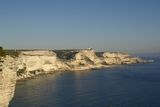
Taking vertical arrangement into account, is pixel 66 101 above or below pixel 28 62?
below

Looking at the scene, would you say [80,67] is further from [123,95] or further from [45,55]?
[123,95]

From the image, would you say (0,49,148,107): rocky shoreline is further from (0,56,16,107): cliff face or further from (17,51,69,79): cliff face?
(0,56,16,107): cliff face

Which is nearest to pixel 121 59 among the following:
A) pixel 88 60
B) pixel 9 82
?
pixel 88 60

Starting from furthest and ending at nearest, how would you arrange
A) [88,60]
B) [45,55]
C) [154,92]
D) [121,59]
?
[121,59] < [88,60] < [45,55] < [154,92]

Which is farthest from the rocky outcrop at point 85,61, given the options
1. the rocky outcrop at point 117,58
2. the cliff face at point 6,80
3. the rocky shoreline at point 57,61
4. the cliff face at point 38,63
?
the cliff face at point 6,80

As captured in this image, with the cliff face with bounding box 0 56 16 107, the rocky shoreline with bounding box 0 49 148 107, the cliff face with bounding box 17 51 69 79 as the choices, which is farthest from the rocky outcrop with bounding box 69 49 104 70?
the cliff face with bounding box 0 56 16 107

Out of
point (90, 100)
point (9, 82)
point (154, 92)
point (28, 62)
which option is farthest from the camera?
point (28, 62)

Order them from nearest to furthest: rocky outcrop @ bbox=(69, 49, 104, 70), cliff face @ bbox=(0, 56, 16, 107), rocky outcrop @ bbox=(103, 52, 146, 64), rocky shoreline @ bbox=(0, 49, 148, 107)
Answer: cliff face @ bbox=(0, 56, 16, 107), rocky shoreline @ bbox=(0, 49, 148, 107), rocky outcrop @ bbox=(69, 49, 104, 70), rocky outcrop @ bbox=(103, 52, 146, 64)

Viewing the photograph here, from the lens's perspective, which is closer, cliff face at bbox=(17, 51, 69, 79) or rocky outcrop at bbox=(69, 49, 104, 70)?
cliff face at bbox=(17, 51, 69, 79)
